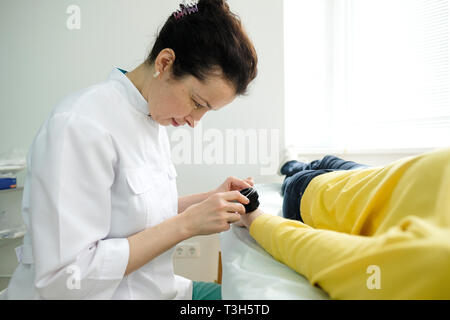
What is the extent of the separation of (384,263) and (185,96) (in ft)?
1.76

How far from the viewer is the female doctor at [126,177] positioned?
54cm

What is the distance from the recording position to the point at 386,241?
345 mm

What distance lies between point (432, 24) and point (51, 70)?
2.47m

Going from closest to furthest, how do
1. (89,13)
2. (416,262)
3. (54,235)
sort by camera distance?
(416,262), (54,235), (89,13)

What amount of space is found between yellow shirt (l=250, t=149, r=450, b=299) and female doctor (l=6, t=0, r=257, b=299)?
22 cm

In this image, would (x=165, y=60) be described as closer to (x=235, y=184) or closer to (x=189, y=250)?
Answer: (x=235, y=184)

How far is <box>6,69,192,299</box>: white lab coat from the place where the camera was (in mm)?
538

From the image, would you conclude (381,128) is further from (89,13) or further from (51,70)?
(51,70)

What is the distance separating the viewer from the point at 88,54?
73.3 inches

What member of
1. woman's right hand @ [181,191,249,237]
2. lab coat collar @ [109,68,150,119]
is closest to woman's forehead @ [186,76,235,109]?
lab coat collar @ [109,68,150,119]

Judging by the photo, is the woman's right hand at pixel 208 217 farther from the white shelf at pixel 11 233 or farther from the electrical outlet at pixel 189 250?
the white shelf at pixel 11 233

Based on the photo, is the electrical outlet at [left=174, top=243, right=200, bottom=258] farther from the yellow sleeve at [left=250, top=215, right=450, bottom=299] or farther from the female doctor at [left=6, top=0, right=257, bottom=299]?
the yellow sleeve at [left=250, top=215, right=450, bottom=299]

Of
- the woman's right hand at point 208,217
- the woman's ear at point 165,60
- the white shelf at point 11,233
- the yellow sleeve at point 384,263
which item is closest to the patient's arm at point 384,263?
the yellow sleeve at point 384,263
